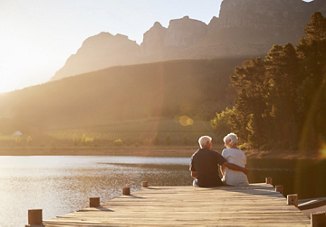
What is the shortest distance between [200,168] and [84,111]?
540 ft

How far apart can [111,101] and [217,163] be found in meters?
166

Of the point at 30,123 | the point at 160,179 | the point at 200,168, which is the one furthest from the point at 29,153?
the point at 200,168

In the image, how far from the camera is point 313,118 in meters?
71.3

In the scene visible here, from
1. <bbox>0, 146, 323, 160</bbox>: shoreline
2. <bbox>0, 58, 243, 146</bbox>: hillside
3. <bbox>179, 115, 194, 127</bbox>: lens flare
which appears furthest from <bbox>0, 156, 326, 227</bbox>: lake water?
<bbox>0, 58, 243, 146</bbox>: hillside

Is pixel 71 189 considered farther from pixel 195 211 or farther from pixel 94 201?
pixel 195 211

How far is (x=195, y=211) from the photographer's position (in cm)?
1195

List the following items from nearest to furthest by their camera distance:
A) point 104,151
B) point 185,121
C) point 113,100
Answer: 1. point 104,151
2. point 185,121
3. point 113,100

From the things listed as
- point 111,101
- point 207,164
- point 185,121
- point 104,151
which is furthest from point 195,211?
point 111,101

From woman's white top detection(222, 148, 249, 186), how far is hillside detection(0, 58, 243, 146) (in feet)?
423

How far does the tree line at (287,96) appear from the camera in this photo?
70.7 m

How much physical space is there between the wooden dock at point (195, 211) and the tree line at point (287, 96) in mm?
56844

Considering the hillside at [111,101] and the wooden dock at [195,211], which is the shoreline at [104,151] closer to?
the hillside at [111,101]

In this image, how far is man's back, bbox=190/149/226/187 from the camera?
54.4 feet

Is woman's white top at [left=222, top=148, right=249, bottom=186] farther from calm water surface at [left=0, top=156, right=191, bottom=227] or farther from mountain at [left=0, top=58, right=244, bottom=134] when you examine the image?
mountain at [left=0, top=58, right=244, bottom=134]
